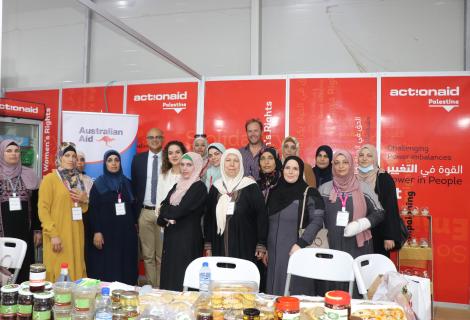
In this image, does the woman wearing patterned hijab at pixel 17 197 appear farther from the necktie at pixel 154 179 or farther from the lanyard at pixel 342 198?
the lanyard at pixel 342 198

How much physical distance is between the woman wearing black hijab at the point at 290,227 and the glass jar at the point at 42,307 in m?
1.74

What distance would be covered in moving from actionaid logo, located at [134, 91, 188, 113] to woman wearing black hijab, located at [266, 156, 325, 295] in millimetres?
2387

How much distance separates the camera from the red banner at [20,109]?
155 inches

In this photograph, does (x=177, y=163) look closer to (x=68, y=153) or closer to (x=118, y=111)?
(x=68, y=153)

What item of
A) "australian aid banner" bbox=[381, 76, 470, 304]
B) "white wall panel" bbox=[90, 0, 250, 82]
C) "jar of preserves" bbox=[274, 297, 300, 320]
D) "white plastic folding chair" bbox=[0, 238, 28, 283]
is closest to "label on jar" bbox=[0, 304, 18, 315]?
"jar of preserves" bbox=[274, 297, 300, 320]

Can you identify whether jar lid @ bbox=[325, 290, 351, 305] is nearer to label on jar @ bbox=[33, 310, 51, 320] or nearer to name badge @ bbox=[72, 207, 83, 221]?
label on jar @ bbox=[33, 310, 51, 320]

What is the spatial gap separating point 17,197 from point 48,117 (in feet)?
8.71

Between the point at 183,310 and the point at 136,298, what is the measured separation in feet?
0.59

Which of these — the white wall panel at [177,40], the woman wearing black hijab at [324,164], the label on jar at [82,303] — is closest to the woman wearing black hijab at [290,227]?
the woman wearing black hijab at [324,164]

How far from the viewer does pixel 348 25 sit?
531cm

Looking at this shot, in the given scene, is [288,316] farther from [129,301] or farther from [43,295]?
[43,295]

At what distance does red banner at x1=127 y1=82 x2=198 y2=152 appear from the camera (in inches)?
193

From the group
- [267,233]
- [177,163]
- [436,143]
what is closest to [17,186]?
[177,163]

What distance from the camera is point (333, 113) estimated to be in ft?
14.6
